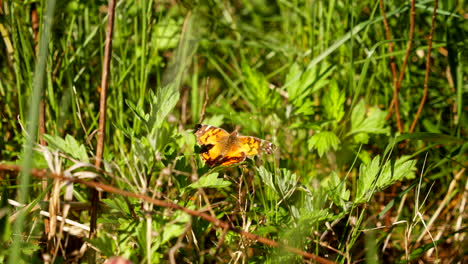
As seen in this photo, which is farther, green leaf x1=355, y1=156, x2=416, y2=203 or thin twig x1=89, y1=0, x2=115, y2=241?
green leaf x1=355, y1=156, x2=416, y2=203

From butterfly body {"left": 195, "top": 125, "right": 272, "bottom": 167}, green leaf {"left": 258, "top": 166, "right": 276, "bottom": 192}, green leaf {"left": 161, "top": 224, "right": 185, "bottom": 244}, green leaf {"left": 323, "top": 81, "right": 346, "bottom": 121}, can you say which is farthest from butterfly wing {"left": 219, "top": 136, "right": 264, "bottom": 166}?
green leaf {"left": 323, "top": 81, "right": 346, "bottom": 121}

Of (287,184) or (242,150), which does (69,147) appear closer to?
(242,150)

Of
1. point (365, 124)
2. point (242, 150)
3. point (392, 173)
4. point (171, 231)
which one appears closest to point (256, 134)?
point (365, 124)

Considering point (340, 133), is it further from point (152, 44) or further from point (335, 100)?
point (152, 44)

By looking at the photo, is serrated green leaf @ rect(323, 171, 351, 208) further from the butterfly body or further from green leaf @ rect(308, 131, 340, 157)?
green leaf @ rect(308, 131, 340, 157)

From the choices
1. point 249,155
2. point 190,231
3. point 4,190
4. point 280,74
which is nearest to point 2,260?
point 4,190

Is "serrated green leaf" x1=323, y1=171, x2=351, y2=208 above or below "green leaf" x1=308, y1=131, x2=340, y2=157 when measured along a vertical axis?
below
